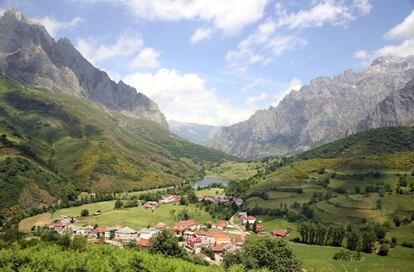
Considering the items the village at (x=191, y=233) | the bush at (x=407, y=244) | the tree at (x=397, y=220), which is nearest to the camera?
the village at (x=191, y=233)

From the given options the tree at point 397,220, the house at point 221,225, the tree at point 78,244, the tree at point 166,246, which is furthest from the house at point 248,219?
the tree at point 78,244

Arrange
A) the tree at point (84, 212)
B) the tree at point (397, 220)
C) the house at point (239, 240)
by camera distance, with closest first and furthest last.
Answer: the house at point (239, 240) < the tree at point (397, 220) < the tree at point (84, 212)

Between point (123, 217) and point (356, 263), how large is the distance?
97.8 meters

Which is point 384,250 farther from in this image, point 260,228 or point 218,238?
point 218,238

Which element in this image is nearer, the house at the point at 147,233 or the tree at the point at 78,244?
the tree at the point at 78,244

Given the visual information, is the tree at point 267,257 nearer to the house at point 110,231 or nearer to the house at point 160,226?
the house at point 110,231

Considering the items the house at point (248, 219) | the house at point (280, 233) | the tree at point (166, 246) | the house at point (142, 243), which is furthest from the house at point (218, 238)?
the tree at point (166, 246)

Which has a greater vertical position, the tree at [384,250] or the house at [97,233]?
the house at [97,233]

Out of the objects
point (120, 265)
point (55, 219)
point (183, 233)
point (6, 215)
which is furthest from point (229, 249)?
point (6, 215)

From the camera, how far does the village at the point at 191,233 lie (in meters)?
130

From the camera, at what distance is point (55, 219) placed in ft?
568

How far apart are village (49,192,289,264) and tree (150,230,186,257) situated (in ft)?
45.4

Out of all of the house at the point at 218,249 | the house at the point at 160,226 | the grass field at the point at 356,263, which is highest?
the house at the point at 160,226

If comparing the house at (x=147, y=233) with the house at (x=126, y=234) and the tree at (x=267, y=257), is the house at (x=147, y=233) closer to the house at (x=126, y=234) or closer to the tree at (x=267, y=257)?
the house at (x=126, y=234)
